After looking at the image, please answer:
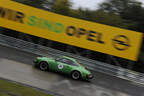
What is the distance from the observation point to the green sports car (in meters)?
12.5

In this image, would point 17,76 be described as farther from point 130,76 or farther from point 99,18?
point 99,18

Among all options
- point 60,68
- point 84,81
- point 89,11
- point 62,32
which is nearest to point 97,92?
point 84,81

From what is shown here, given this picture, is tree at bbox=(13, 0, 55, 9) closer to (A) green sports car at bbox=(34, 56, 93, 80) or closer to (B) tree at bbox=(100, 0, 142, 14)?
(B) tree at bbox=(100, 0, 142, 14)

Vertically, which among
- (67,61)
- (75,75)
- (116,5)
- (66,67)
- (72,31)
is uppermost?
(116,5)

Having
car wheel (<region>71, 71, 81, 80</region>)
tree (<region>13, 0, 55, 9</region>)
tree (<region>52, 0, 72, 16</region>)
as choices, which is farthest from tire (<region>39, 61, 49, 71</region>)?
tree (<region>13, 0, 55, 9</region>)

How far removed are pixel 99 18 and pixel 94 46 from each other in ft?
36.8

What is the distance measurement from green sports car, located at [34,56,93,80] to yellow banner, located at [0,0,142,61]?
670 centimetres

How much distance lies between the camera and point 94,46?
19109mm

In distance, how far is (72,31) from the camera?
1977 centimetres

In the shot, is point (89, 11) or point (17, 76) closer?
point (17, 76)

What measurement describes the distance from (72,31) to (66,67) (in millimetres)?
7674

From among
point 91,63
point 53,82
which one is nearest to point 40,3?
point 91,63

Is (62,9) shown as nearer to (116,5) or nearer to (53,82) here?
(116,5)

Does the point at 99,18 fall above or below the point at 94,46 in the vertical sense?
above
